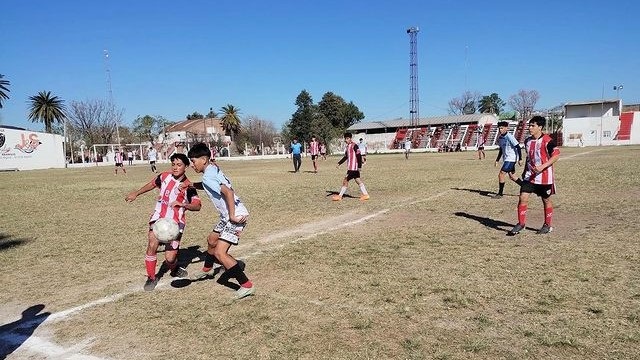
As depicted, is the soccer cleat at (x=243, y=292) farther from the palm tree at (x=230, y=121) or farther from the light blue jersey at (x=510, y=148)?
the palm tree at (x=230, y=121)

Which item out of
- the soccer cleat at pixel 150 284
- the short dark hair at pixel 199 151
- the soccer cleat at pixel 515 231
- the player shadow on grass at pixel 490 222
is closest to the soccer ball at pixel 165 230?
the soccer cleat at pixel 150 284

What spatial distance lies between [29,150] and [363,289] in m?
57.5

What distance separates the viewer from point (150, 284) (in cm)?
560

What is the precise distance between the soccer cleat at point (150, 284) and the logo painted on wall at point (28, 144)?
5499cm

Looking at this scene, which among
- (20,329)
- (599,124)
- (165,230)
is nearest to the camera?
(20,329)

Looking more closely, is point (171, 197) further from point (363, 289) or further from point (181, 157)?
point (363, 289)

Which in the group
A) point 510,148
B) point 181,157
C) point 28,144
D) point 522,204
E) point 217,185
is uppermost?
point 28,144

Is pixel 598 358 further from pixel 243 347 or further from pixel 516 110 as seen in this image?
pixel 516 110

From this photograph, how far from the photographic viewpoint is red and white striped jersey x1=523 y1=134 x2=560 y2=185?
7.53 meters

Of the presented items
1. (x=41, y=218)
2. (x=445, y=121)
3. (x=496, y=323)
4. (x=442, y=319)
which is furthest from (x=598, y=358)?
(x=445, y=121)

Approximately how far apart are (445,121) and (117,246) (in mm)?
79954

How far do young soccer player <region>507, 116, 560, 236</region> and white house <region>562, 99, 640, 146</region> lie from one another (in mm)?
65336

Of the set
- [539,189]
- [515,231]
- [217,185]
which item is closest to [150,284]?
[217,185]

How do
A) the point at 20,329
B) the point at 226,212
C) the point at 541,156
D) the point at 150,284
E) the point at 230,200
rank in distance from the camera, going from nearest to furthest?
the point at 20,329, the point at 230,200, the point at 226,212, the point at 150,284, the point at 541,156
